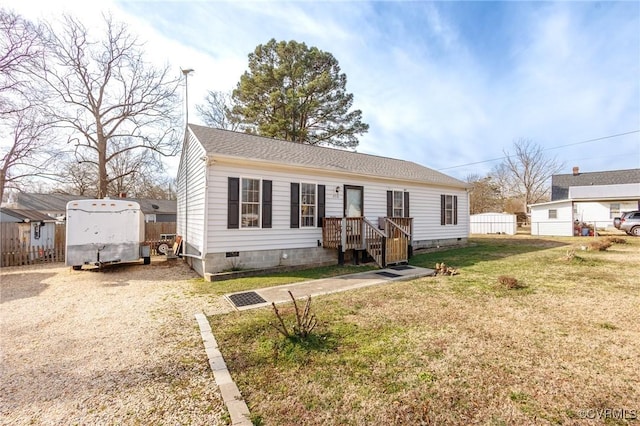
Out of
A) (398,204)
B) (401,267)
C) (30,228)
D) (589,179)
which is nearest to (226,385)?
(401,267)

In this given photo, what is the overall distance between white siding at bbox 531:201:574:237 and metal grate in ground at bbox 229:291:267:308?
930 inches

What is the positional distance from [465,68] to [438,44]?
3.19 meters

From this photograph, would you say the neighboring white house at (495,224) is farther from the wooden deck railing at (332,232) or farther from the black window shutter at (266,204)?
the black window shutter at (266,204)

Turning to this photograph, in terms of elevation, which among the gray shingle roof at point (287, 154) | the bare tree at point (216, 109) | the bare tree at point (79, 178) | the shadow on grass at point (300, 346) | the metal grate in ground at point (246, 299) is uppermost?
the bare tree at point (216, 109)

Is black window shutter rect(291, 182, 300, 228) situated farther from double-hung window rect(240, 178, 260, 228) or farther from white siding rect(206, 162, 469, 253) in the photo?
double-hung window rect(240, 178, 260, 228)

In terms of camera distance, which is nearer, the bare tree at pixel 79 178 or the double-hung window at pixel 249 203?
the double-hung window at pixel 249 203

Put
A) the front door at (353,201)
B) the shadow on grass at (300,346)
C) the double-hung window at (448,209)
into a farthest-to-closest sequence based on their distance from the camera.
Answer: the double-hung window at (448,209), the front door at (353,201), the shadow on grass at (300,346)

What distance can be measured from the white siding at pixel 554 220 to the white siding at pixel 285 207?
1425cm

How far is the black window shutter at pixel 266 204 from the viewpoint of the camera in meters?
8.61

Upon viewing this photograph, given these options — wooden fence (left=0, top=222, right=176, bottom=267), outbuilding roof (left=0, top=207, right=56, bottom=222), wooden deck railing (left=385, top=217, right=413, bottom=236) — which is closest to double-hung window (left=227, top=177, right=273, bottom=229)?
wooden deck railing (left=385, top=217, right=413, bottom=236)

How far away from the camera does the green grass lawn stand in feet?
7.91

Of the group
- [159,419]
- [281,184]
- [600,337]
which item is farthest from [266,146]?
[600,337]

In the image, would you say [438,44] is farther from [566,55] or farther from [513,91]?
[513,91]

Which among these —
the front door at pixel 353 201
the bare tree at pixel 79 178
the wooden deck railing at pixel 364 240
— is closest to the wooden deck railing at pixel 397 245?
the wooden deck railing at pixel 364 240
